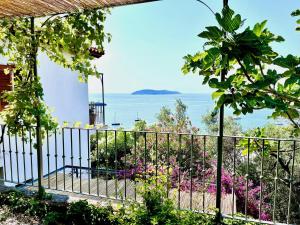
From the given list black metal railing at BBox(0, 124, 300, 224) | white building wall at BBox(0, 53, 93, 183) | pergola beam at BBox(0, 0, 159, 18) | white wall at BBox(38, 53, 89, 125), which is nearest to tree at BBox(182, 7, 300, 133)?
black metal railing at BBox(0, 124, 300, 224)

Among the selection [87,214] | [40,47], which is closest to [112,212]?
[87,214]

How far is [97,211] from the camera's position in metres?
Answer: 2.87

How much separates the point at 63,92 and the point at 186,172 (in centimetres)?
451

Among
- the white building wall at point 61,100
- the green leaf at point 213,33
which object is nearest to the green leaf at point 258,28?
the green leaf at point 213,33

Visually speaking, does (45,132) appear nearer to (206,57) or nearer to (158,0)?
(158,0)

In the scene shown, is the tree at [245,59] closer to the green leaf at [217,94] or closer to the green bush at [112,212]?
the green leaf at [217,94]

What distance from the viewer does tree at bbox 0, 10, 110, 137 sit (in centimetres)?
309

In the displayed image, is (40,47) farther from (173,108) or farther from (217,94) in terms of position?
(173,108)

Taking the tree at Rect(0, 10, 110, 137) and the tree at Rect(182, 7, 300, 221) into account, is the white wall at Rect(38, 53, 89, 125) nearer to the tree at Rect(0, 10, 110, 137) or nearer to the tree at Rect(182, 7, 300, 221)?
the tree at Rect(0, 10, 110, 137)

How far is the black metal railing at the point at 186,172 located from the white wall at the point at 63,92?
0.81 metres

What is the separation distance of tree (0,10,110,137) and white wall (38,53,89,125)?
3612mm

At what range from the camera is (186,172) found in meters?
5.84

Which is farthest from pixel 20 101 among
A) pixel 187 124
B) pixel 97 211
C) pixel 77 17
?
pixel 187 124

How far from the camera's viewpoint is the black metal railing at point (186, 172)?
278 centimetres
